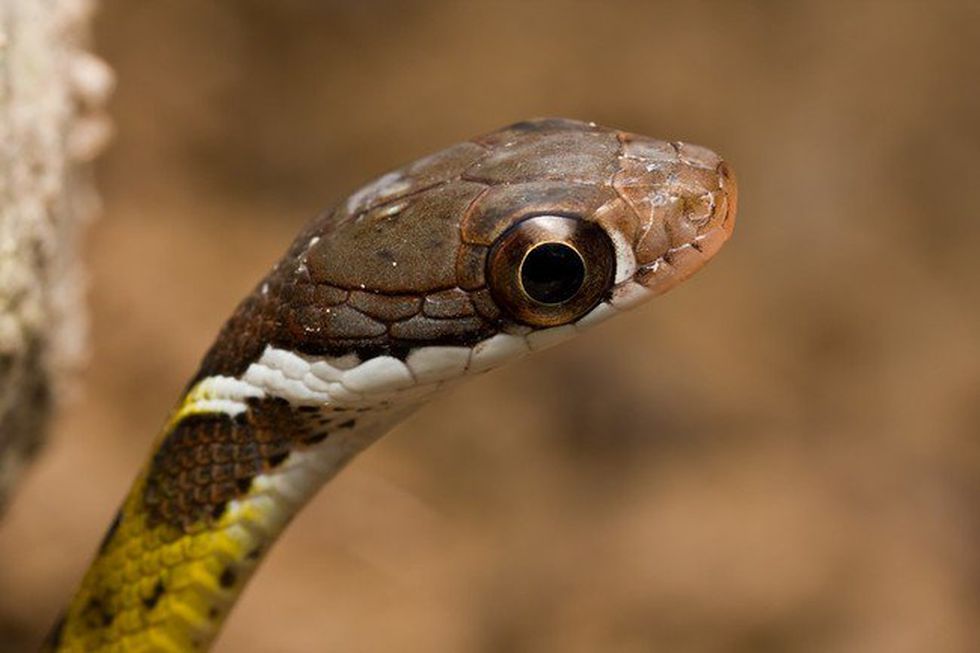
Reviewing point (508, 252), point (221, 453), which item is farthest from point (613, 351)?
point (508, 252)

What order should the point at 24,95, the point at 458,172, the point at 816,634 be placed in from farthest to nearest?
the point at 816,634 < the point at 24,95 < the point at 458,172

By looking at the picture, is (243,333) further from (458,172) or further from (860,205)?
(860,205)

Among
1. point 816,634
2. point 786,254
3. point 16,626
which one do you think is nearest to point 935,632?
point 816,634

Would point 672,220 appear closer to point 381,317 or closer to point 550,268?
point 550,268

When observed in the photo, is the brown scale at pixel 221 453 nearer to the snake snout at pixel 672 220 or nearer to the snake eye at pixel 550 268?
the snake eye at pixel 550 268

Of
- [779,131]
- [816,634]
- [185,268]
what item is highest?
[779,131]

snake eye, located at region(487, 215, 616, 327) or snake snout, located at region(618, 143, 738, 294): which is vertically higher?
snake snout, located at region(618, 143, 738, 294)

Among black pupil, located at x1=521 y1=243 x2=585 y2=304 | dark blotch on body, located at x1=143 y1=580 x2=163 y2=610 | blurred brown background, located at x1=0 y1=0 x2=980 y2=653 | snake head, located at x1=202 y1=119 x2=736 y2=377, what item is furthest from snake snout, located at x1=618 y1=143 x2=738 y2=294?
blurred brown background, located at x1=0 y1=0 x2=980 y2=653

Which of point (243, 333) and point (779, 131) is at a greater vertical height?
point (779, 131)

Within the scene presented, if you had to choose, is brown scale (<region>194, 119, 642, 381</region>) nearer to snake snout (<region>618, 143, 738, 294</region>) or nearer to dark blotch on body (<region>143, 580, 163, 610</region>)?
snake snout (<region>618, 143, 738, 294</region>)
